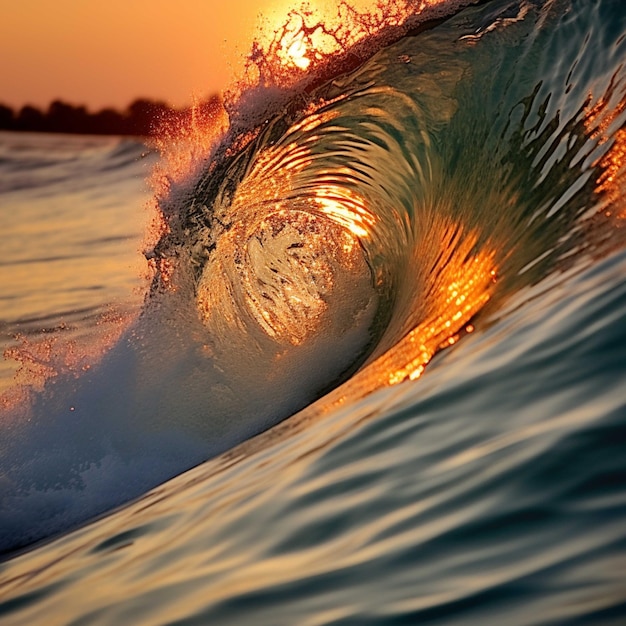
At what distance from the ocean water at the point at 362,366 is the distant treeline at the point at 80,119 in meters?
6.70

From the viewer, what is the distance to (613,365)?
2207mm

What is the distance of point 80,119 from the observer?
16750 millimetres

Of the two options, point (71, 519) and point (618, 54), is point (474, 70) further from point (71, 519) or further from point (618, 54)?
point (71, 519)

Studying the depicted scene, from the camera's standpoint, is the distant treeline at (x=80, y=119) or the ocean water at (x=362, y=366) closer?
the ocean water at (x=362, y=366)

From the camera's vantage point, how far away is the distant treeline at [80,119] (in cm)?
1628

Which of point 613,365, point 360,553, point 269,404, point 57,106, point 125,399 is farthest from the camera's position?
point 57,106

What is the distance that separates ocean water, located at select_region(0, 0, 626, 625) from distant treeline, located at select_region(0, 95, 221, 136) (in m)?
6.70

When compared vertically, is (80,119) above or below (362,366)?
above

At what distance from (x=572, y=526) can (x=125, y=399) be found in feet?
12.9

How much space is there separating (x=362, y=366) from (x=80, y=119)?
13.4 metres

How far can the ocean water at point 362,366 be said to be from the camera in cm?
186

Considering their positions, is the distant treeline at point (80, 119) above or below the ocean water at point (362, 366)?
above

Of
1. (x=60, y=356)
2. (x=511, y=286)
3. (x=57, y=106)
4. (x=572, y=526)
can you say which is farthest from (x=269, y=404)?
(x=57, y=106)

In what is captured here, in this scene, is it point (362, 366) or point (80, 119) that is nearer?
point (362, 366)
